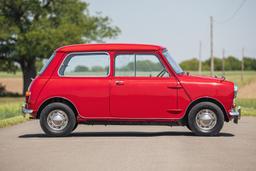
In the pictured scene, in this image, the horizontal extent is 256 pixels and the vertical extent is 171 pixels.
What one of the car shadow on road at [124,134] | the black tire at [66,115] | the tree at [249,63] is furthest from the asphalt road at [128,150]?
the tree at [249,63]

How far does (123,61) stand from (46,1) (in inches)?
1891

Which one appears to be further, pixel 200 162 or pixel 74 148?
pixel 74 148

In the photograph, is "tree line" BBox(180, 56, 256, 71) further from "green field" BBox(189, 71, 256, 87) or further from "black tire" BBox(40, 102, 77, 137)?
"black tire" BBox(40, 102, 77, 137)

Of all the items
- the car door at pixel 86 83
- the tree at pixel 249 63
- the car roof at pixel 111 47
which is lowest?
the car door at pixel 86 83

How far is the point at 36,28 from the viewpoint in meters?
56.9

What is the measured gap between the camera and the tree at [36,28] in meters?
56.2

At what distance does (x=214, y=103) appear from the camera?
13.4m

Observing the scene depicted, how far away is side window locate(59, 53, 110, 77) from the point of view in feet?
44.5

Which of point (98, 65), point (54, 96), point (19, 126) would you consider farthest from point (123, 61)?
point (19, 126)

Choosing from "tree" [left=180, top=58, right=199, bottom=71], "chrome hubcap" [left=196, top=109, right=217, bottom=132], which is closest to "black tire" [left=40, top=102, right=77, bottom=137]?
"chrome hubcap" [left=196, top=109, right=217, bottom=132]

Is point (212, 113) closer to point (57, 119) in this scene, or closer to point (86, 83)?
point (86, 83)

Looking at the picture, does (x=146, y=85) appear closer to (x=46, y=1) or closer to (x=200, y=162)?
(x=200, y=162)

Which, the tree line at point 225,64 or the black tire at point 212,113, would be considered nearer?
the black tire at point 212,113

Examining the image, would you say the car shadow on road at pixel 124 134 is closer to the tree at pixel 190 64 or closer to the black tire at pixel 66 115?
the black tire at pixel 66 115
